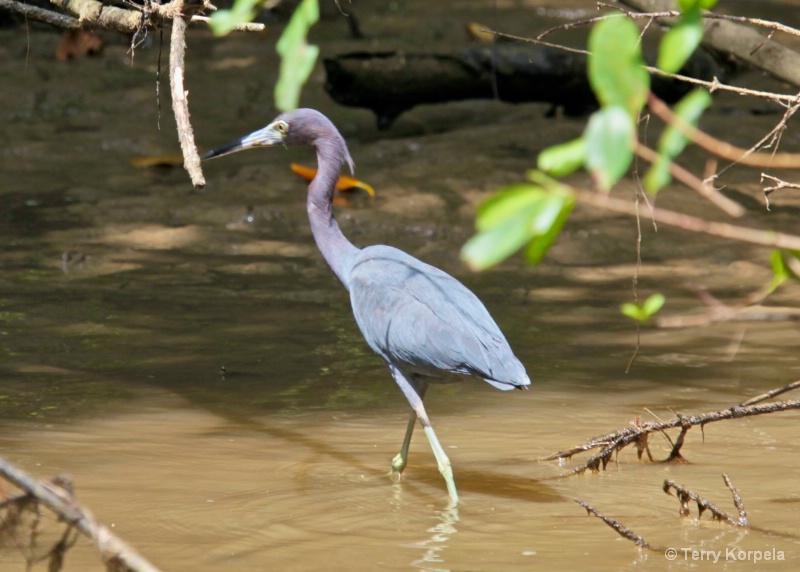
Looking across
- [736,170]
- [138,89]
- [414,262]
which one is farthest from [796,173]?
[138,89]

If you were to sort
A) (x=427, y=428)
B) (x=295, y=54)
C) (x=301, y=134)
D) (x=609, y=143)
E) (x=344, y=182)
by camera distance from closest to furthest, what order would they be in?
(x=609, y=143) → (x=295, y=54) → (x=427, y=428) → (x=301, y=134) → (x=344, y=182)

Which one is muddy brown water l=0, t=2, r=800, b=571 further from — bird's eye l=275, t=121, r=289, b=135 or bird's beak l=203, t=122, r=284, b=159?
bird's eye l=275, t=121, r=289, b=135

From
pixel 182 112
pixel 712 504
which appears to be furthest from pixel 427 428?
pixel 182 112

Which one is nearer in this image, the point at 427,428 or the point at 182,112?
the point at 182,112

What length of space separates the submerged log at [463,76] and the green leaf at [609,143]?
317 inches

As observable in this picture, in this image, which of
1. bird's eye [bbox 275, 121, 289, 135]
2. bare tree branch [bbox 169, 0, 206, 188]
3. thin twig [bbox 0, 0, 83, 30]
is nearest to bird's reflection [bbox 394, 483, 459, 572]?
bare tree branch [bbox 169, 0, 206, 188]

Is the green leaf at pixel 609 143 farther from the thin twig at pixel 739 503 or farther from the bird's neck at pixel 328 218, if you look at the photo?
the bird's neck at pixel 328 218

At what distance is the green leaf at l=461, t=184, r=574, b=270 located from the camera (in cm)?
125

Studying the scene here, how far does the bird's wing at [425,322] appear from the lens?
4.14m

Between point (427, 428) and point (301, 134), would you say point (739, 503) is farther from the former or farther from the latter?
point (301, 134)

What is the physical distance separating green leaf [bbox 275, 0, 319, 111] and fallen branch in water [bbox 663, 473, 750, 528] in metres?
2.44

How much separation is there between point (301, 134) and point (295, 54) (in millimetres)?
3565

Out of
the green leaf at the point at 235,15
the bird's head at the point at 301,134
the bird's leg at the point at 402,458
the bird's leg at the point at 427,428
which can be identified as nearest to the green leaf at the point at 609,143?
the green leaf at the point at 235,15

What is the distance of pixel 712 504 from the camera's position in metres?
3.60
